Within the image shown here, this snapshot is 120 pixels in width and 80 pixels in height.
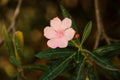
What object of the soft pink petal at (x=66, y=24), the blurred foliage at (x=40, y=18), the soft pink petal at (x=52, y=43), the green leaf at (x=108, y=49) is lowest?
the green leaf at (x=108, y=49)

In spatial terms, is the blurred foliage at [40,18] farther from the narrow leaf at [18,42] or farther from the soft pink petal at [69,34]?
the soft pink petal at [69,34]

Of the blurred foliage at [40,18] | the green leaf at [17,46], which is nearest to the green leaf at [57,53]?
the green leaf at [17,46]

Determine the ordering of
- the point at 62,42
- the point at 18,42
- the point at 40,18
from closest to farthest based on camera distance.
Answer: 1. the point at 62,42
2. the point at 18,42
3. the point at 40,18

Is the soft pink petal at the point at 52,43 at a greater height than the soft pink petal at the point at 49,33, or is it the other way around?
the soft pink petal at the point at 49,33

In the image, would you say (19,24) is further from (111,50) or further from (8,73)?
(111,50)

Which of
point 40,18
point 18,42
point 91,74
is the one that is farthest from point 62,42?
point 40,18

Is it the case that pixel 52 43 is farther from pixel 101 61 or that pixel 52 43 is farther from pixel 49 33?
pixel 101 61

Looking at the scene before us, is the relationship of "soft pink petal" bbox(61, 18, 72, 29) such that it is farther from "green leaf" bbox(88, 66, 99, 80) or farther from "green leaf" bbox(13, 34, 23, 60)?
"green leaf" bbox(13, 34, 23, 60)
